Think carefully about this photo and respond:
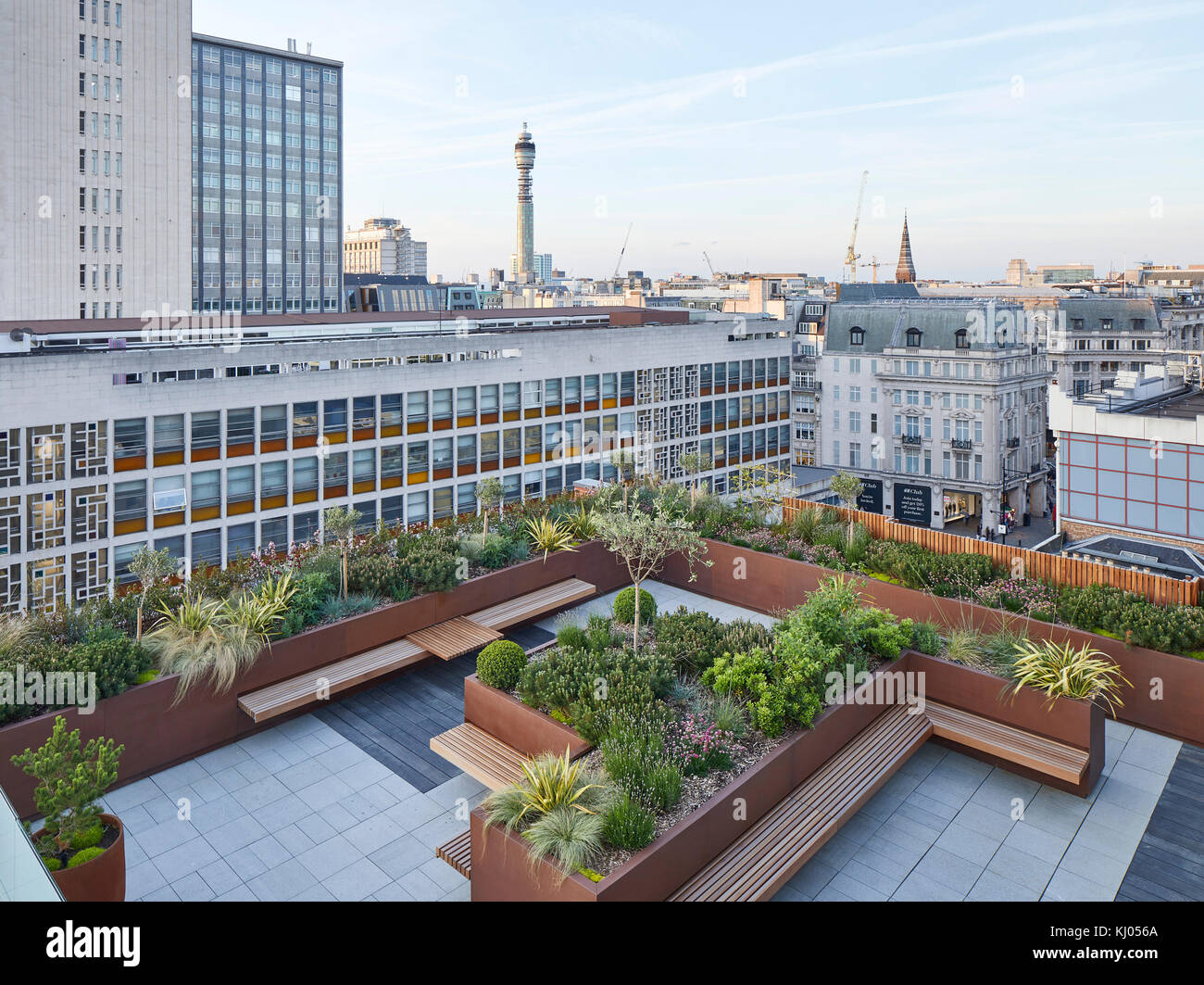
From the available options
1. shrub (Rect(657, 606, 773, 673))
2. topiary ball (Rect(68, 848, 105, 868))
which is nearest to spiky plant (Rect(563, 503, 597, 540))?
shrub (Rect(657, 606, 773, 673))

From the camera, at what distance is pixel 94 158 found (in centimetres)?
6956

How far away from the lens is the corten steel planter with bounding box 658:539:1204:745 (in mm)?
15734

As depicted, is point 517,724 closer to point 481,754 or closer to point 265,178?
point 481,754

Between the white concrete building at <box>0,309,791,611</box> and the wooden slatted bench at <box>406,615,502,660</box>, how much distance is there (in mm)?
14214

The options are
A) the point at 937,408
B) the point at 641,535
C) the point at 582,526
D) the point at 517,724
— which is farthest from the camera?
the point at 937,408

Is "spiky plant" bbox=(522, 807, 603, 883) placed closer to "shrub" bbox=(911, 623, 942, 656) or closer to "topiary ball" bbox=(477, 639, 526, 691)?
"topiary ball" bbox=(477, 639, 526, 691)

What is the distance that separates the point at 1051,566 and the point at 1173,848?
24.7 feet

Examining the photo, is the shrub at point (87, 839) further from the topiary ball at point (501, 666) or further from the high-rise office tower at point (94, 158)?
the high-rise office tower at point (94, 158)

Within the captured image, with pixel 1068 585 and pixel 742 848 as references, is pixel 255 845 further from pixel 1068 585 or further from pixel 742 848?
pixel 1068 585

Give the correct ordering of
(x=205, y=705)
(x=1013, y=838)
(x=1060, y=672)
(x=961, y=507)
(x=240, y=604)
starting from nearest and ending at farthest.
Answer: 1. (x=1013, y=838)
2. (x=1060, y=672)
3. (x=205, y=705)
4. (x=240, y=604)
5. (x=961, y=507)

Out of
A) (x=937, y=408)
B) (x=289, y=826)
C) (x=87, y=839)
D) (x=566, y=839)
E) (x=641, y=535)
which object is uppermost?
(x=937, y=408)

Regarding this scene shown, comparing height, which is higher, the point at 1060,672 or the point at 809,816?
the point at 1060,672

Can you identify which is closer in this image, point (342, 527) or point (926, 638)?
point (926, 638)

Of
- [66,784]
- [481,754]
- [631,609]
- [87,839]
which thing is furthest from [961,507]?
[66,784]
